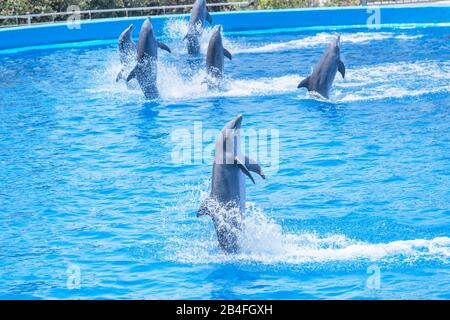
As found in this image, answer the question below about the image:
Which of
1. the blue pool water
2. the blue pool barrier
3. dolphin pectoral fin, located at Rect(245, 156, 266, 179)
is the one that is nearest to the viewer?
the blue pool water

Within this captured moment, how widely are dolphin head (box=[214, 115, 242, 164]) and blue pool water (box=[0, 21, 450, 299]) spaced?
68 centimetres

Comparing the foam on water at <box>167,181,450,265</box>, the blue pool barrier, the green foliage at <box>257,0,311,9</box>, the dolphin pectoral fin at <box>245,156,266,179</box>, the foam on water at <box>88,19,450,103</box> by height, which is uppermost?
the dolphin pectoral fin at <box>245,156,266,179</box>

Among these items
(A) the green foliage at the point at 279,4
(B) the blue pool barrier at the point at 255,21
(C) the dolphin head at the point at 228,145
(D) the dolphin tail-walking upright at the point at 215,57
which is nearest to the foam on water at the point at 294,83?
(D) the dolphin tail-walking upright at the point at 215,57

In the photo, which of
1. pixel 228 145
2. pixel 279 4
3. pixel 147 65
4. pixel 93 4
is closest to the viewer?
pixel 228 145

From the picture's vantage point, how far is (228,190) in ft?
28.2

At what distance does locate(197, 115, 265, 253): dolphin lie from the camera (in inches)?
336

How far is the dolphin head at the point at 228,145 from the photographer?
865 cm

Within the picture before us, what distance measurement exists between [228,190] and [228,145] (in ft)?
1.46

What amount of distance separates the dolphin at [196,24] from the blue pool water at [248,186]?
1.93 metres

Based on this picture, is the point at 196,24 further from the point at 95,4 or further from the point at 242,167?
the point at 242,167

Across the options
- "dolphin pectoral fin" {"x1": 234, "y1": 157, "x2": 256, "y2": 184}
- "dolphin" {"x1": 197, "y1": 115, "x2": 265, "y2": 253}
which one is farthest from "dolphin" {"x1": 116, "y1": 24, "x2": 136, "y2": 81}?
"dolphin pectoral fin" {"x1": 234, "y1": 157, "x2": 256, "y2": 184}

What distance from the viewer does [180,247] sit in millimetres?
9289

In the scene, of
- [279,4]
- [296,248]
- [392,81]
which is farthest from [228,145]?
[279,4]

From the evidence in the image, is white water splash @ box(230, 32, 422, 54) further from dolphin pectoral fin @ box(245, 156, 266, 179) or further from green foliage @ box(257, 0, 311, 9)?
dolphin pectoral fin @ box(245, 156, 266, 179)
